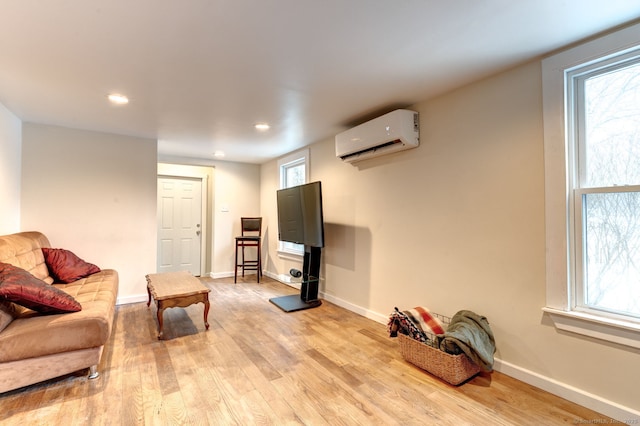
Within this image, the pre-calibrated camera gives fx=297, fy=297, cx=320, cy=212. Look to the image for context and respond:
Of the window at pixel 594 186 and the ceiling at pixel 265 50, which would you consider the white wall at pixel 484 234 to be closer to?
the window at pixel 594 186

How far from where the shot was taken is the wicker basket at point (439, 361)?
6.52ft

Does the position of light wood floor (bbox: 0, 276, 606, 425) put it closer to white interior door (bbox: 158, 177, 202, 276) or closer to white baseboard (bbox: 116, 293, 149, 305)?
white baseboard (bbox: 116, 293, 149, 305)

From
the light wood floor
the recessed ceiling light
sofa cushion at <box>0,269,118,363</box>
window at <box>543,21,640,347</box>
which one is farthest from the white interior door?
window at <box>543,21,640,347</box>

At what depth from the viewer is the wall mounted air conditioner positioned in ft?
8.87

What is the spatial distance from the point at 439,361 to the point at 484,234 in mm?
994

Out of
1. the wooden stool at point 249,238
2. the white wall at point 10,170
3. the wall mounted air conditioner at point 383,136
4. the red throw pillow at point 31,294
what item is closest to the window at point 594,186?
the wall mounted air conditioner at point 383,136

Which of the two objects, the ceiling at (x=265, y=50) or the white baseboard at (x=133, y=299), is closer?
the ceiling at (x=265, y=50)

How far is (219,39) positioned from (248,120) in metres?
1.52

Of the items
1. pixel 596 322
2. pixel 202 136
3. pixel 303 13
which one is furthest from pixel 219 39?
pixel 596 322

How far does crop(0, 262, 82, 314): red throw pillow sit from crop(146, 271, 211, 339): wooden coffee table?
0.71m

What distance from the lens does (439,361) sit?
2061 mm

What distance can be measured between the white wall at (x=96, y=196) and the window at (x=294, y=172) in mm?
1937

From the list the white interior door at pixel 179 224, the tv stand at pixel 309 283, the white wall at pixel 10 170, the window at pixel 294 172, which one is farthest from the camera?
the white interior door at pixel 179 224

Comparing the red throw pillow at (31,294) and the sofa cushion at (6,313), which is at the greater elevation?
the red throw pillow at (31,294)
